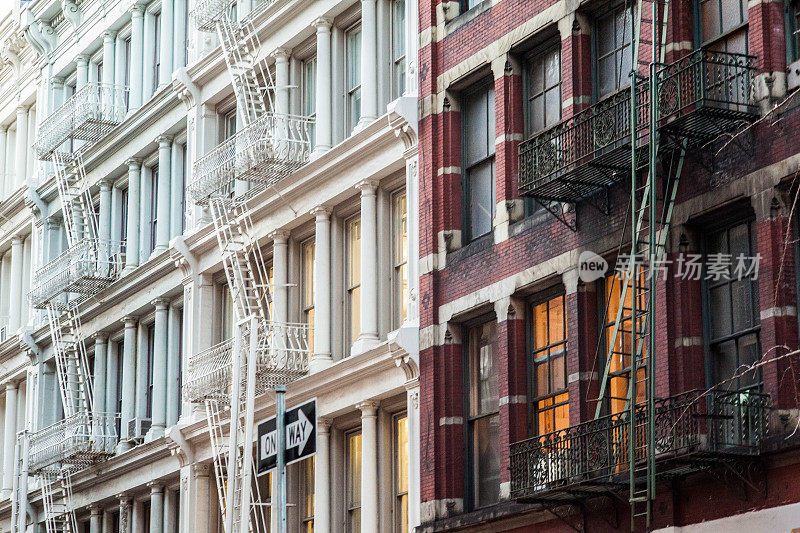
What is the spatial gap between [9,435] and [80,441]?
8252 mm

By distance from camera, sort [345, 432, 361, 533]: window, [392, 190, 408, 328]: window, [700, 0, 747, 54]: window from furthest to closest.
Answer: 1. [345, 432, 361, 533]: window
2. [392, 190, 408, 328]: window
3. [700, 0, 747, 54]: window

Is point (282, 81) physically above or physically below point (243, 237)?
above

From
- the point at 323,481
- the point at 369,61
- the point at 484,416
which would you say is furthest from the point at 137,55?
the point at 484,416

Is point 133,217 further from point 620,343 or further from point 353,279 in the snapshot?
point 620,343

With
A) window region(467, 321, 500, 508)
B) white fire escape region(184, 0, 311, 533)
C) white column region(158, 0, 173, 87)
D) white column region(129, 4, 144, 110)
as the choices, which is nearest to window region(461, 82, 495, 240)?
window region(467, 321, 500, 508)

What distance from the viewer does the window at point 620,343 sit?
22.2m

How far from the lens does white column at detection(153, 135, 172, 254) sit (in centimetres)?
3719

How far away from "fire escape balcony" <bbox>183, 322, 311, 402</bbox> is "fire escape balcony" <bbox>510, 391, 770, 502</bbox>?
7.42 meters

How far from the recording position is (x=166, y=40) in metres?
38.3

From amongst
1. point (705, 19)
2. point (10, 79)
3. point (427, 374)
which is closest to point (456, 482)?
point (427, 374)

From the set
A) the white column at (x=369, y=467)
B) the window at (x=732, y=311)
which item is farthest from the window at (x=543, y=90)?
the white column at (x=369, y=467)

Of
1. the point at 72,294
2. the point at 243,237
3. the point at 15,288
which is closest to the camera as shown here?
the point at 243,237

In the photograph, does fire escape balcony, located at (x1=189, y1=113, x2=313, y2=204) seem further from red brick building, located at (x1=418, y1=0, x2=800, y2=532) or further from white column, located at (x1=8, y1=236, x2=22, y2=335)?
white column, located at (x1=8, y1=236, x2=22, y2=335)

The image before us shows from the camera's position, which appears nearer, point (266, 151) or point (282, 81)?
point (266, 151)
